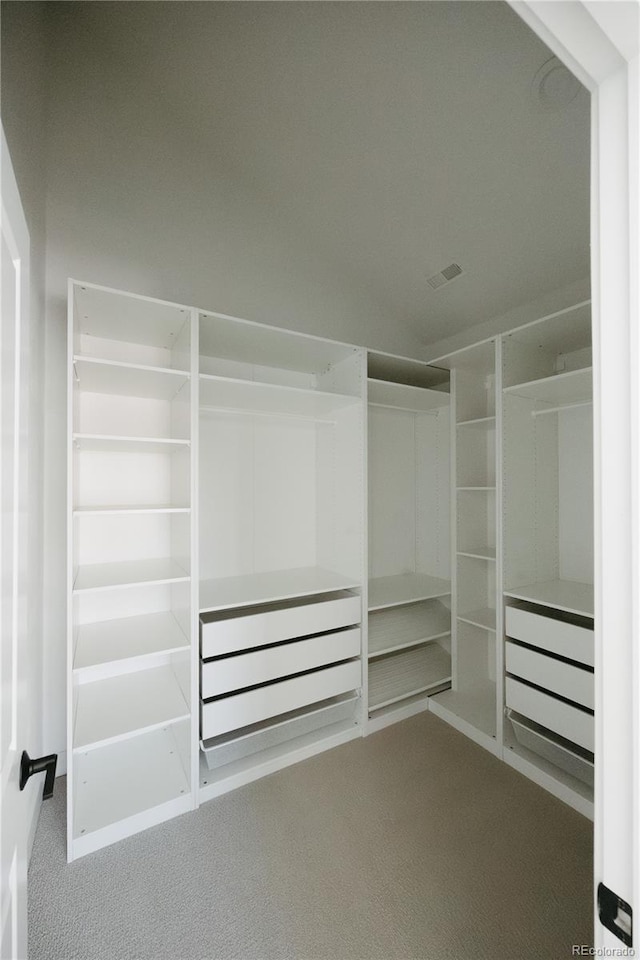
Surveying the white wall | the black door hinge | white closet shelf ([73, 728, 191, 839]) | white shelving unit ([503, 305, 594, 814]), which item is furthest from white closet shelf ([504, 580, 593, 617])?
the white wall

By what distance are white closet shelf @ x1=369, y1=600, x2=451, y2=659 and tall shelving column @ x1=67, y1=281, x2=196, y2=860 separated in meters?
1.21

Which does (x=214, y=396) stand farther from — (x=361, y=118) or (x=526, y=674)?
(x=526, y=674)

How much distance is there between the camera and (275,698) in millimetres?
2156

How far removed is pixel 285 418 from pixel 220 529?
812 mm

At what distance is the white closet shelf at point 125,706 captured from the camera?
5.77ft

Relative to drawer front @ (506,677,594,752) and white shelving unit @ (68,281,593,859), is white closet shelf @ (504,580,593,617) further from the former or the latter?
drawer front @ (506,677,594,752)

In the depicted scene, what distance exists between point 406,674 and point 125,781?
172cm

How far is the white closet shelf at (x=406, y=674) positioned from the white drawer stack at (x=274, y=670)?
25 centimetres

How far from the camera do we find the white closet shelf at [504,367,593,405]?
2.05 metres

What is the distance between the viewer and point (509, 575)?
7.61 feet

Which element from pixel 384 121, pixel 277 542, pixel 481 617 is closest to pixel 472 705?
pixel 481 617

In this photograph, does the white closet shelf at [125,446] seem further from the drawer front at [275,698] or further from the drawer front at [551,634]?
the drawer front at [551,634]

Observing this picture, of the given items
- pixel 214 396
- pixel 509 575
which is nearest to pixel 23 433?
pixel 214 396

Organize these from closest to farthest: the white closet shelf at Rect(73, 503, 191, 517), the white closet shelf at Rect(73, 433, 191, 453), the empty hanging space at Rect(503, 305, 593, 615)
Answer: the white closet shelf at Rect(73, 503, 191, 517), the white closet shelf at Rect(73, 433, 191, 453), the empty hanging space at Rect(503, 305, 593, 615)
